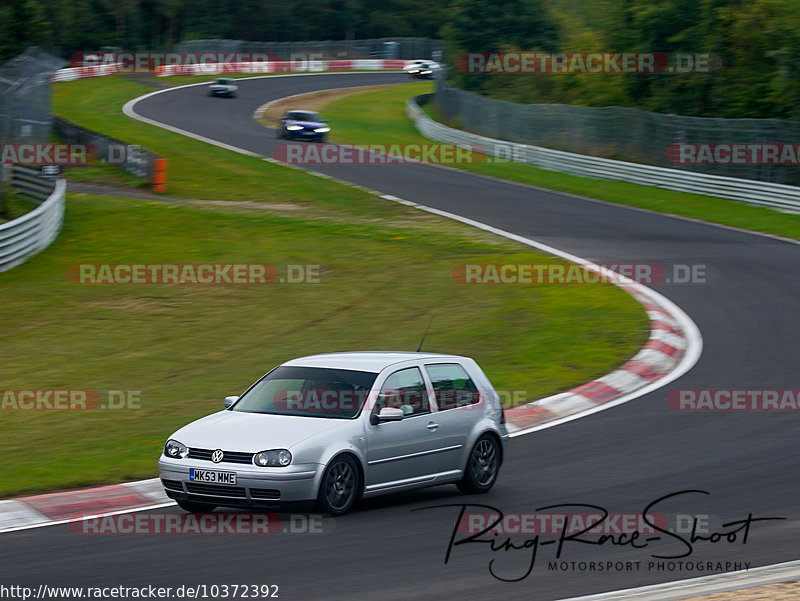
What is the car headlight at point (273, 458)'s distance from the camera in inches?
335

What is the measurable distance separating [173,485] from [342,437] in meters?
1.41

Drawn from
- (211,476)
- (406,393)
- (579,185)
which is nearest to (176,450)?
(211,476)

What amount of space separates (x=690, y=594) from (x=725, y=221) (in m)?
25.0

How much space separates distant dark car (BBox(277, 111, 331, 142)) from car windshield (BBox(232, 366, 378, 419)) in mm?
36602

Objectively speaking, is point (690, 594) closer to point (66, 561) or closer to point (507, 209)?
point (66, 561)

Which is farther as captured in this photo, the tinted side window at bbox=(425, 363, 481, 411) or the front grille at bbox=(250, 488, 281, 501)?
the tinted side window at bbox=(425, 363, 481, 411)

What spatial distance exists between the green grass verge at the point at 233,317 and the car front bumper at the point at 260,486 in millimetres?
2046

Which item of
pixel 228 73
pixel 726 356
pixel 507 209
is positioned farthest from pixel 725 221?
pixel 228 73

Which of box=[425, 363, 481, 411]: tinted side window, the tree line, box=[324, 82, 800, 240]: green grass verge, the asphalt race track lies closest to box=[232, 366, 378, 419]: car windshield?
box=[425, 363, 481, 411]: tinted side window

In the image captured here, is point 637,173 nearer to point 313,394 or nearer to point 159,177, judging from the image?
point 159,177

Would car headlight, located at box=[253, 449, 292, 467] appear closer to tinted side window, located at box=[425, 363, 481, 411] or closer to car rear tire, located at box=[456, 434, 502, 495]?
tinted side window, located at box=[425, 363, 481, 411]

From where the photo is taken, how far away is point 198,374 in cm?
1548

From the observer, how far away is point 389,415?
9.23m

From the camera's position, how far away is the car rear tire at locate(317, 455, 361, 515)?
8633 mm
